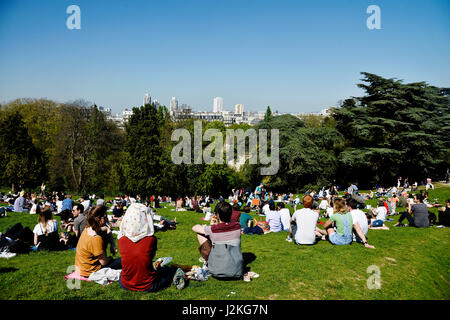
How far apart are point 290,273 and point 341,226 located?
2762 millimetres

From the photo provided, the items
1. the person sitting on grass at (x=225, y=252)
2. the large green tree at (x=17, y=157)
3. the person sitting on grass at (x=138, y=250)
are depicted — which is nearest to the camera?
the person sitting on grass at (x=138, y=250)

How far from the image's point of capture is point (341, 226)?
8.45 meters

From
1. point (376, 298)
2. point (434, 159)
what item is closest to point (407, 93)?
point (434, 159)

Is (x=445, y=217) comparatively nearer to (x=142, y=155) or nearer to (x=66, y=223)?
(x=66, y=223)

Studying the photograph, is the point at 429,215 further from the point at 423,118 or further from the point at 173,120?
the point at 173,120

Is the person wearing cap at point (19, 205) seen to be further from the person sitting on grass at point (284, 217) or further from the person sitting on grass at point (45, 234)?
the person sitting on grass at point (284, 217)

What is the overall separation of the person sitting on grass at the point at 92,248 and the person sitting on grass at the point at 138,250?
0.57 m

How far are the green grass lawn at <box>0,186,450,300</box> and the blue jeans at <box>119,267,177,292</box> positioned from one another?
111 millimetres

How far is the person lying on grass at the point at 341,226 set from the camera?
8.35 metres

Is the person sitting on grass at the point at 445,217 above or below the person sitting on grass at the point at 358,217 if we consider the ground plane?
below

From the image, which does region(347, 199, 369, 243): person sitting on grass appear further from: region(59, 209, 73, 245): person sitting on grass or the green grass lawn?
region(59, 209, 73, 245): person sitting on grass

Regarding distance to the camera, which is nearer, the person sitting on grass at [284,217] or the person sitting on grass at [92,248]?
the person sitting on grass at [92,248]

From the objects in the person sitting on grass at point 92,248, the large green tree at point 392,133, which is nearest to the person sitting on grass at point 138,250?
the person sitting on grass at point 92,248

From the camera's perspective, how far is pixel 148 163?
3300cm
